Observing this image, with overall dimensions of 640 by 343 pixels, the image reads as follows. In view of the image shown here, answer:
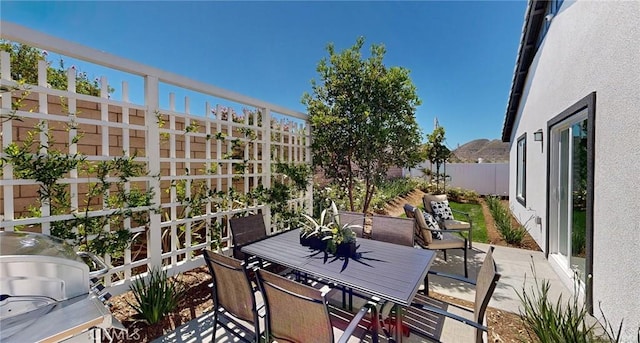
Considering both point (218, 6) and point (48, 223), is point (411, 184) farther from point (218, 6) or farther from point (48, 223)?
point (48, 223)

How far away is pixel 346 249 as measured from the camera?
2.99 meters

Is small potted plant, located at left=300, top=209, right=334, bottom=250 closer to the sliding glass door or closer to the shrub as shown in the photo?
the sliding glass door

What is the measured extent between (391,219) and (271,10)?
542cm

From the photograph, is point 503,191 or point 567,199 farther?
point 503,191

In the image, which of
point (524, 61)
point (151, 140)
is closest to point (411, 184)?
point (524, 61)

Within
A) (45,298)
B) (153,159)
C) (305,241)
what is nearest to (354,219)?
(305,241)

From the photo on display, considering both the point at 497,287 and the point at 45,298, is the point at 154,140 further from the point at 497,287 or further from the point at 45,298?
Result: the point at 497,287

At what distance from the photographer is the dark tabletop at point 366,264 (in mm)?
2230

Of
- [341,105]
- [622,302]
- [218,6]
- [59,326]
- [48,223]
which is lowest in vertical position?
[622,302]

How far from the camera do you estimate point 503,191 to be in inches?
584

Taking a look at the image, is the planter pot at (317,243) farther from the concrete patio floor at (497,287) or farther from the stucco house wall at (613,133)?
the stucco house wall at (613,133)

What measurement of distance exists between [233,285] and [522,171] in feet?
31.3

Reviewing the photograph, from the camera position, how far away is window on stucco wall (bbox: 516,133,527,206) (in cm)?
800

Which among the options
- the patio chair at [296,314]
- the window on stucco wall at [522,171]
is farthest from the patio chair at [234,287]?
the window on stucco wall at [522,171]
